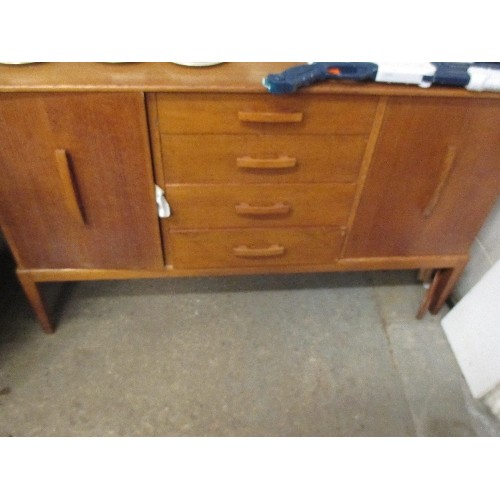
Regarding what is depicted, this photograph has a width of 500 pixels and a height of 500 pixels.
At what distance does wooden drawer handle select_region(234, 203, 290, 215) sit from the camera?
42.5 inches

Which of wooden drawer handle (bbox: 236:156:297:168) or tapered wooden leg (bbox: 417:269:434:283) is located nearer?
wooden drawer handle (bbox: 236:156:297:168)

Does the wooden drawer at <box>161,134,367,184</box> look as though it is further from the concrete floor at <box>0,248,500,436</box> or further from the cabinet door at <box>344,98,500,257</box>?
the concrete floor at <box>0,248,500,436</box>

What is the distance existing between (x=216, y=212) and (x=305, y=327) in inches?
22.1

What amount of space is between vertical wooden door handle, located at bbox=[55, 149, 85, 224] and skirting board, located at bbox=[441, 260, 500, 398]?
46.2 inches

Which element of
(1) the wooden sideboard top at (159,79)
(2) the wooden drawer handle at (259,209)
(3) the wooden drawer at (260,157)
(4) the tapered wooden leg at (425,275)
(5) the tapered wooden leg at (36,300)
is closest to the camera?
(1) the wooden sideboard top at (159,79)

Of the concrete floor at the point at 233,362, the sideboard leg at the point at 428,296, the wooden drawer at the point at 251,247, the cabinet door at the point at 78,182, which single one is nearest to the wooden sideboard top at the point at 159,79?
the cabinet door at the point at 78,182

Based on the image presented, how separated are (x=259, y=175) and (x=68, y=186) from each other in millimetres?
446

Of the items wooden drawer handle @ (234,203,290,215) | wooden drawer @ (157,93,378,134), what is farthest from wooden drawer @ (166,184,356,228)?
wooden drawer @ (157,93,378,134)

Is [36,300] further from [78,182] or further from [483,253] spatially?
[483,253]

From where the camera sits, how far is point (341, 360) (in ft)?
4.42

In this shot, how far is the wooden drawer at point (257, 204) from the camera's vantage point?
105cm

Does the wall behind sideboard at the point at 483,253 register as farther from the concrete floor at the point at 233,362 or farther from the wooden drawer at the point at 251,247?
the wooden drawer at the point at 251,247

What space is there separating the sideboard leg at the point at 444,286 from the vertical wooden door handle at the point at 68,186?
3.64ft
